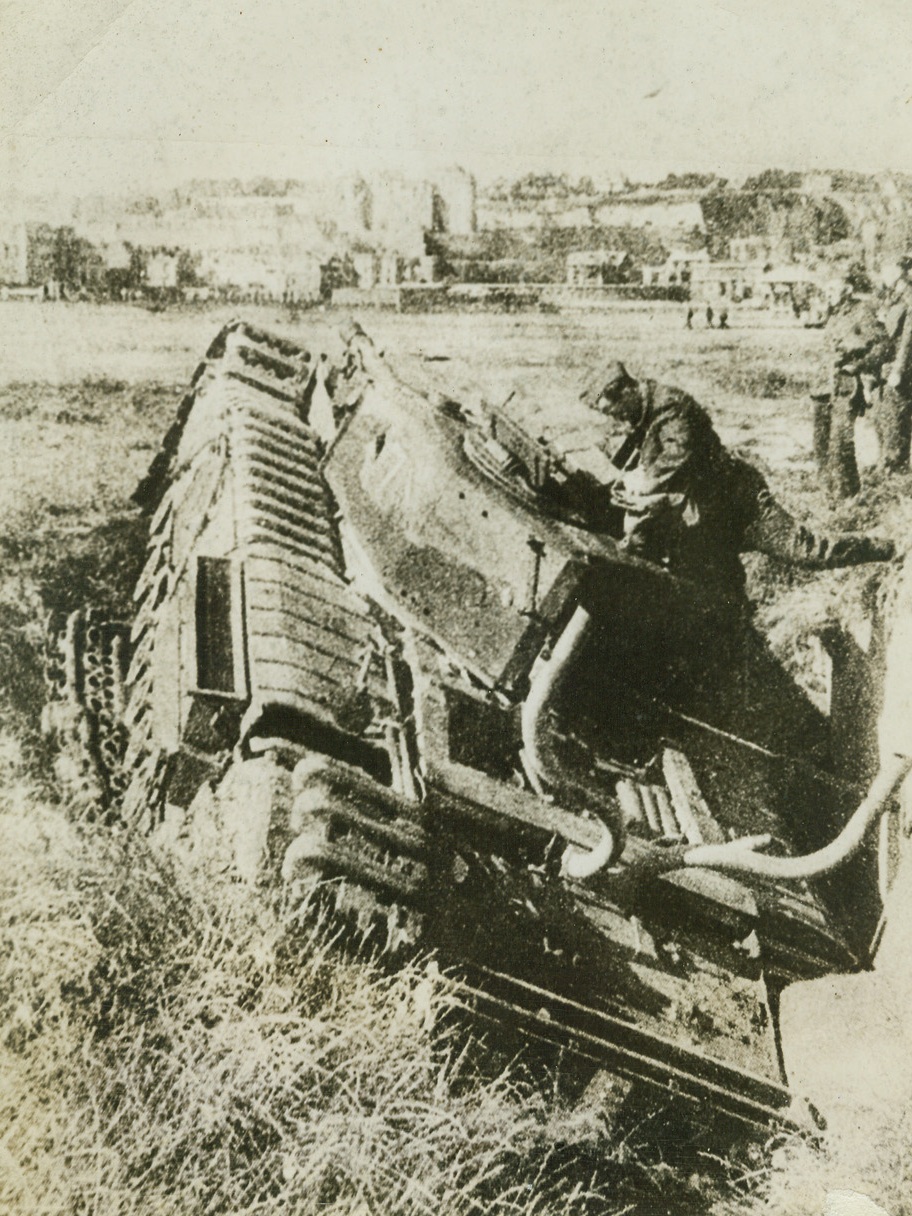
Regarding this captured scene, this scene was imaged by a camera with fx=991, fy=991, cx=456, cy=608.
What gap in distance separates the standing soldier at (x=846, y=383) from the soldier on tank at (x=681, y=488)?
0.29 meters

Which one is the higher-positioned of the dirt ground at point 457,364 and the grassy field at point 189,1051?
the dirt ground at point 457,364

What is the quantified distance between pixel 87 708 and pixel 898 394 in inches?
114

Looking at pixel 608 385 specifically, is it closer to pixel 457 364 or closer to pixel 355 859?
pixel 457 364

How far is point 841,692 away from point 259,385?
92.8 inches

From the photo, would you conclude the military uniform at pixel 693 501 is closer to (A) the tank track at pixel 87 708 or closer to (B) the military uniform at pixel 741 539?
(B) the military uniform at pixel 741 539

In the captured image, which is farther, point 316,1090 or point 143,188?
point 143,188

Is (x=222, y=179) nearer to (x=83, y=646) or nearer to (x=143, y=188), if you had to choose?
(x=143, y=188)

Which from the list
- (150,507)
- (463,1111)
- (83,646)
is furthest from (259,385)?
(463,1111)

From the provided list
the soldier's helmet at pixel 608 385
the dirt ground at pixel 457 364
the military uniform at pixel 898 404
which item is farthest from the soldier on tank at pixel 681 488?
the military uniform at pixel 898 404

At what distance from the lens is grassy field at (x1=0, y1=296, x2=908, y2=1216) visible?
2.50 m

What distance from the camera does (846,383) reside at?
3475mm

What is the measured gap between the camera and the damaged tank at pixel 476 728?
266 cm

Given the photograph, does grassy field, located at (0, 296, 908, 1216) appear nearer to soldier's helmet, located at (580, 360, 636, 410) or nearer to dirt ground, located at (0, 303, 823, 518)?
dirt ground, located at (0, 303, 823, 518)

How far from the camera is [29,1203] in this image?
2.48 m
